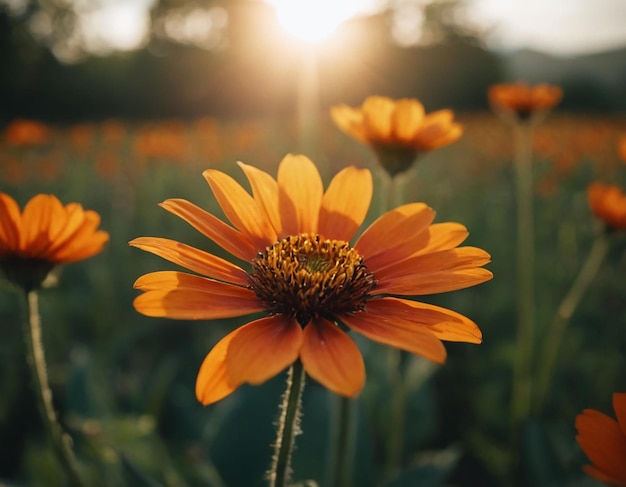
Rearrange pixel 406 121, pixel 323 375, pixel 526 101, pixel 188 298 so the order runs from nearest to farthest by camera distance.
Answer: pixel 323 375, pixel 188 298, pixel 406 121, pixel 526 101

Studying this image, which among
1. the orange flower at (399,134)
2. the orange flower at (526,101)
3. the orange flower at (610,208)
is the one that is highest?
the orange flower at (526,101)

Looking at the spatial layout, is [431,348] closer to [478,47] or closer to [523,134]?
[523,134]

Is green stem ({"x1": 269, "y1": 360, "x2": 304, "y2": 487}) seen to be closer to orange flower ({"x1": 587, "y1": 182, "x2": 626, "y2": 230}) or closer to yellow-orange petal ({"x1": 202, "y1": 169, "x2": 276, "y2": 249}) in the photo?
yellow-orange petal ({"x1": 202, "y1": 169, "x2": 276, "y2": 249})

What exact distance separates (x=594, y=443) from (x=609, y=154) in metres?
5.23

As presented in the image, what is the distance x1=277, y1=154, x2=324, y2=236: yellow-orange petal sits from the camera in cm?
128

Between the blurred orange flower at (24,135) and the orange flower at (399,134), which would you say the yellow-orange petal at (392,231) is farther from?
the blurred orange flower at (24,135)

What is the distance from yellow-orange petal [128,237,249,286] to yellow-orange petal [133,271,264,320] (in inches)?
0.9

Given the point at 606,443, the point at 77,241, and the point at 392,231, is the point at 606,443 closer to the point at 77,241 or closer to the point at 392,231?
the point at 392,231

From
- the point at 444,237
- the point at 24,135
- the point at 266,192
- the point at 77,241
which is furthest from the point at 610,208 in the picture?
the point at 24,135

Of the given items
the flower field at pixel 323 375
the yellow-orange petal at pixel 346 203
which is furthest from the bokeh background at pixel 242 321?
the yellow-orange petal at pixel 346 203

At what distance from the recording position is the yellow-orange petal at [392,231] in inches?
47.9

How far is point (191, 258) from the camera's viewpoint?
3.57 feet

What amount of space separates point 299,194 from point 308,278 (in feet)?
0.82

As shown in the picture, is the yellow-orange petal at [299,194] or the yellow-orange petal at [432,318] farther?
the yellow-orange petal at [299,194]
